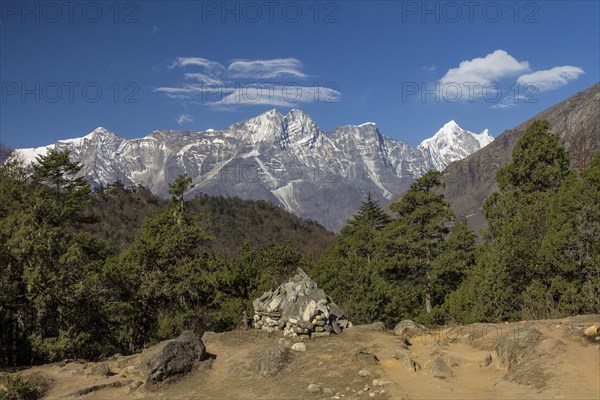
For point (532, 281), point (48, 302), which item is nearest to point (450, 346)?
point (532, 281)

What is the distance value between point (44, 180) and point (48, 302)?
1210cm

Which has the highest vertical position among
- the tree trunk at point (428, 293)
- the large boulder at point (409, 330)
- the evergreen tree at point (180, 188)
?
the evergreen tree at point (180, 188)

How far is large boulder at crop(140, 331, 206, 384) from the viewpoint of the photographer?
18.6m

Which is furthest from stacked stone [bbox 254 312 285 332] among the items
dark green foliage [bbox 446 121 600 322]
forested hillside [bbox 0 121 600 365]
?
dark green foliage [bbox 446 121 600 322]

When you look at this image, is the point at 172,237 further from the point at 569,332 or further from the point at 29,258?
the point at 569,332

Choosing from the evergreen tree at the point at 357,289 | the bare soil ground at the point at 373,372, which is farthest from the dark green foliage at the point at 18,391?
the evergreen tree at the point at 357,289

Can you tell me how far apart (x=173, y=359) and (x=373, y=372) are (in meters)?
7.99

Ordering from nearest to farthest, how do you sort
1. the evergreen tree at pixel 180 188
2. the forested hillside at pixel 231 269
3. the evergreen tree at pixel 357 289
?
the forested hillside at pixel 231 269 → the evergreen tree at pixel 357 289 → the evergreen tree at pixel 180 188

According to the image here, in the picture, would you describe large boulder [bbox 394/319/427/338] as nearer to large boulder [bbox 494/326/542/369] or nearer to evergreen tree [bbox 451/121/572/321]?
large boulder [bbox 494/326/542/369]

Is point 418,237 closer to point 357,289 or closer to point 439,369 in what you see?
point 357,289

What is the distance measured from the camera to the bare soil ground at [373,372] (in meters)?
14.4

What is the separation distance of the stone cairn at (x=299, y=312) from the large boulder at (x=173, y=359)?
438 cm

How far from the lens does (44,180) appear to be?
109ft

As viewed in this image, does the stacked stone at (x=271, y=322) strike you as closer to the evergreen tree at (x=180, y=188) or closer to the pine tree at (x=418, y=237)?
the evergreen tree at (x=180, y=188)
